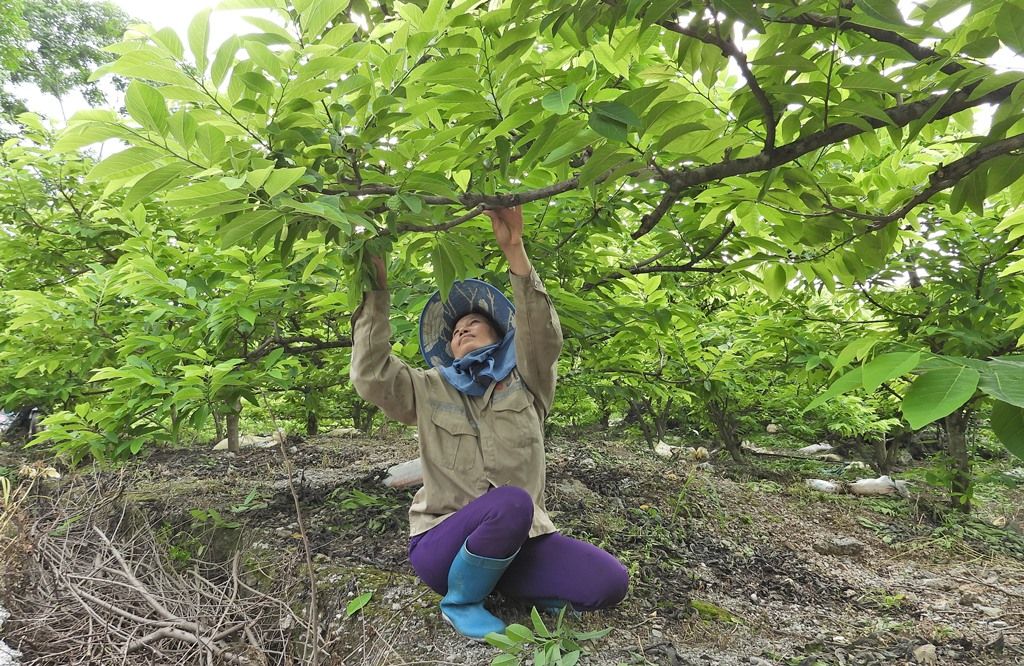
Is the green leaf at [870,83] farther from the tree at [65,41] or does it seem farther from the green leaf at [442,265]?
the tree at [65,41]

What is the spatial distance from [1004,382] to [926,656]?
6.79 feet

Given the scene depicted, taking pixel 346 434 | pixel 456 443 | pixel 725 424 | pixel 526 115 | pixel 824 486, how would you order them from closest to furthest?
pixel 526 115
pixel 456 443
pixel 824 486
pixel 725 424
pixel 346 434

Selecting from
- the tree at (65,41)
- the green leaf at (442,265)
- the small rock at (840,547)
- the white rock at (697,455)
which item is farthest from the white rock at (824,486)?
the tree at (65,41)

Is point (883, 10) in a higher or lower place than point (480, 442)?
higher

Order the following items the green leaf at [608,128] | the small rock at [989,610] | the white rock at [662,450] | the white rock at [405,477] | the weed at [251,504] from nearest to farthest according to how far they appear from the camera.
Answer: the green leaf at [608,128]
the small rock at [989,610]
the weed at [251,504]
the white rock at [405,477]
the white rock at [662,450]

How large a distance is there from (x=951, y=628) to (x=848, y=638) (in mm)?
496

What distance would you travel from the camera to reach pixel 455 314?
2.35 metres

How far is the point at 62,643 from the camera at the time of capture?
7.80 ft

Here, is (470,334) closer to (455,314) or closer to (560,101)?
(455,314)

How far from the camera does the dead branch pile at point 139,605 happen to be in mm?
2225

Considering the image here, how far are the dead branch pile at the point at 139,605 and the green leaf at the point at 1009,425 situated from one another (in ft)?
7.12

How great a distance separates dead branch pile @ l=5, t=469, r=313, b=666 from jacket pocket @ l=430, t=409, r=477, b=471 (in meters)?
0.81

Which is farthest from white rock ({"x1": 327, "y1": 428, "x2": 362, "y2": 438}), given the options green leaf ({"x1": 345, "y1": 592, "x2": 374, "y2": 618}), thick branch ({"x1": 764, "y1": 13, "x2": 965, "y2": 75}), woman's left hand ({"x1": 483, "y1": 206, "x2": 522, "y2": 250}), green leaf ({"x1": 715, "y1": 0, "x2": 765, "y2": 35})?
green leaf ({"x1": 715, "y1": 0, "x2": 765, "y2": 35})

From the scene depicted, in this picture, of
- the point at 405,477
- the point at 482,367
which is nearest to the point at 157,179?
the point at 482,367
